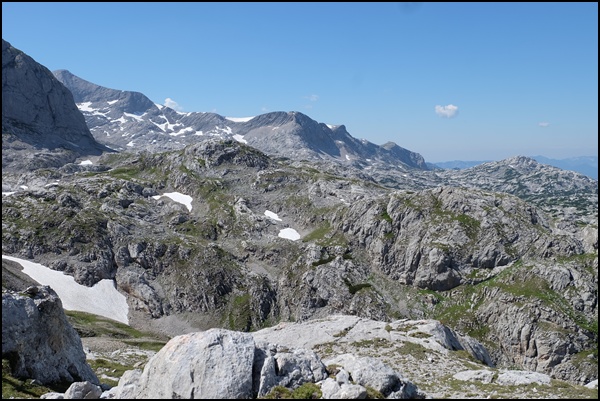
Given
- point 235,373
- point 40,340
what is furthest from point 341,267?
point 235,373

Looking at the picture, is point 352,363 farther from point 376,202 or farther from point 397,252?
point 376,202

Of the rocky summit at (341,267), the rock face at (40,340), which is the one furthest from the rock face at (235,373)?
the rocky summit at (341,267)

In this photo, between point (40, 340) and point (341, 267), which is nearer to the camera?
point (40, 340)

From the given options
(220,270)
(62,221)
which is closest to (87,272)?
(62,221)

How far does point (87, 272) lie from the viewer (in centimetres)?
15450

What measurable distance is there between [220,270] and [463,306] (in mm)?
93911

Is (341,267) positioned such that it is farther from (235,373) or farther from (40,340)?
(235,373)

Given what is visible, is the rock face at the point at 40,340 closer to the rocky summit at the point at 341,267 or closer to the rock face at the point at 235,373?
the rock face at the point at 235,373

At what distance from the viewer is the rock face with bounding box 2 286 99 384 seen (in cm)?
3284

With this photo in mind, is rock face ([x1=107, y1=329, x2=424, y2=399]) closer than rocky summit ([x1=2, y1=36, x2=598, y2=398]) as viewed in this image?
Yes

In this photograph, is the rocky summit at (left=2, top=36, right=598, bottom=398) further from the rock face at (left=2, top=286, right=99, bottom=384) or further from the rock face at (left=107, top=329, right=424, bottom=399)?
the rock face at (left=2, top=286, right=99, bottom=384)

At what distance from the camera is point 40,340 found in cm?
3538

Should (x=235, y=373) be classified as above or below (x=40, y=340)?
above

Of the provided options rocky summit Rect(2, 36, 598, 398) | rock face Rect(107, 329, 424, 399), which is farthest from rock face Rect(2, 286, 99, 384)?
rocky summit Rect(2, 36, 598, 398)
